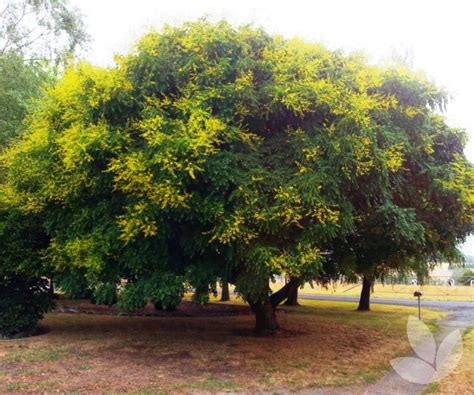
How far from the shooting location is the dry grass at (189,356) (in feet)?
25.5

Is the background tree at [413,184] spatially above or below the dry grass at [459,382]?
above

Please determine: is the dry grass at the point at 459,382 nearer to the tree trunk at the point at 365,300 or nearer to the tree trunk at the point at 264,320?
the tree trunk at the point at 264,320

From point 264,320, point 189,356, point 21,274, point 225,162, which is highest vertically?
point 225,162

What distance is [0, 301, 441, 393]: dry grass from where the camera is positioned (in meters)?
7.77

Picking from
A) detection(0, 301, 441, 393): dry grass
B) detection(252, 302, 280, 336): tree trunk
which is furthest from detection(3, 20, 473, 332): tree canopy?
detection(252, 302, 280, 336): tree trunk

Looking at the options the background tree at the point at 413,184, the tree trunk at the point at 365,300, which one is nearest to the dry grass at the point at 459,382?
the background tree at the point at 413,184

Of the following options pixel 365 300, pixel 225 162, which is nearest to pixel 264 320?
pixel 225 162

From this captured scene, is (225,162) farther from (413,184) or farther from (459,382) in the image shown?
(459,382)

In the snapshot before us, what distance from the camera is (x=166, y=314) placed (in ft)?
58.4

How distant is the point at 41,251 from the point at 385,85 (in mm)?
8435

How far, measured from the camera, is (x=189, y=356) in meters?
9.81

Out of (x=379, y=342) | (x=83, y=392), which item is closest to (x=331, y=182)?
(x=83, y=392)

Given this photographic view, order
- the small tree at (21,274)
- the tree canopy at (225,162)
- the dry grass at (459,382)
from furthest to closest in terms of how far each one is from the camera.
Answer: the small tree at (21,274) < the tree canopy at (225,162) < the dry grass at (459,382)

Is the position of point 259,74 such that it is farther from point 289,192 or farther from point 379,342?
point 379,342
